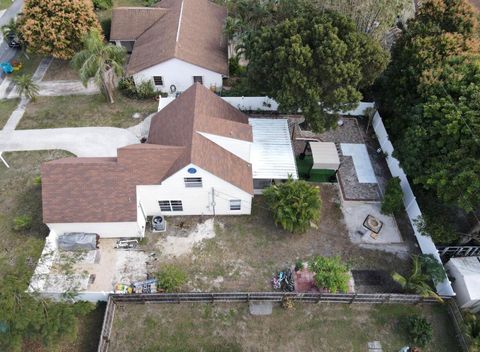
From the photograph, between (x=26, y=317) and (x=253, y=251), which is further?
(x=253, y=251)

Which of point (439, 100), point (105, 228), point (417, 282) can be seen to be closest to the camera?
point (417, 282)

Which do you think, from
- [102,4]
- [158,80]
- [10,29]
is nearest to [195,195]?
[158,80]

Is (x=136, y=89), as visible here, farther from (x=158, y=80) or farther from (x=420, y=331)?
(x=420, y=331)

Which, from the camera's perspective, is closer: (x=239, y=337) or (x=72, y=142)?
(x=239, y=337)

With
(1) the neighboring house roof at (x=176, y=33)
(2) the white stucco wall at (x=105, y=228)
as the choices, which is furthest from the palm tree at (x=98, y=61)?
(2) the white stucco wall at (x=105, y=228)

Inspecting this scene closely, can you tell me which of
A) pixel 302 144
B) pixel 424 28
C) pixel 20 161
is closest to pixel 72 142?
pixel 20 161

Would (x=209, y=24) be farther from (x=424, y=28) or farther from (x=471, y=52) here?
(x=471, y=52)

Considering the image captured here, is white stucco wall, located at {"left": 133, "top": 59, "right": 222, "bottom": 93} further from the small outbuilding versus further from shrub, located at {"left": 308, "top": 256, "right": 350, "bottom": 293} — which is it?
the small outbuilding
